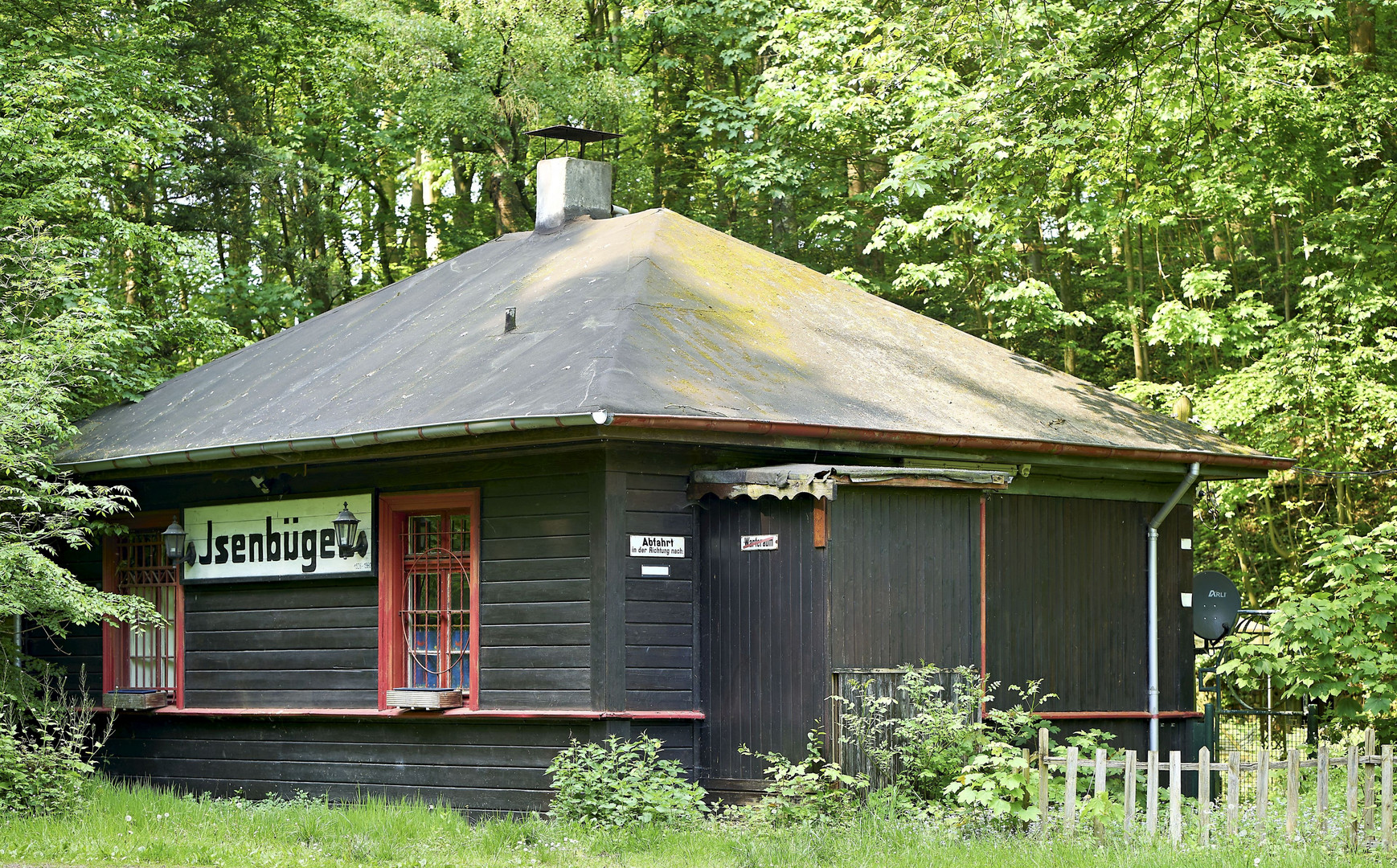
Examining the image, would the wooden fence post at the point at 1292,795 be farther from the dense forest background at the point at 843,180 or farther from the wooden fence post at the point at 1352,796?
the dense forest background at the point at 843,180

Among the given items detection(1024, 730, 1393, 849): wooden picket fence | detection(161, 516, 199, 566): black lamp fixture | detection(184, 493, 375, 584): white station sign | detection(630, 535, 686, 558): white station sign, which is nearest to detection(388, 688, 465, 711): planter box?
detection(184, 493, 375, 584): white station sign

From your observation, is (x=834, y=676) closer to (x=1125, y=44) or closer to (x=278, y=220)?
(x=1125, y=44)

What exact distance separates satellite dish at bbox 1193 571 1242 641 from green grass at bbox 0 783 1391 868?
5.02 metres

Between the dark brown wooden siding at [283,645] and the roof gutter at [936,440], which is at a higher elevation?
the roof gutter at [936,440]

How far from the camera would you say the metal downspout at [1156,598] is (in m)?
12.6

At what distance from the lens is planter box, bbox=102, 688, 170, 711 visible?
1296 cm

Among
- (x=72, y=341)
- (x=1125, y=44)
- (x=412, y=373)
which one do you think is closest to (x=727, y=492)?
(x=412, y=373)

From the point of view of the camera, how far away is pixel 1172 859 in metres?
7.73

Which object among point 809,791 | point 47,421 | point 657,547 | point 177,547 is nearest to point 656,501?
point 657,547

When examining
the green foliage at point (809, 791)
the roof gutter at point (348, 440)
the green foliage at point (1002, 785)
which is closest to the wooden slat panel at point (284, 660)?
the roof gutter at point (348, 440)

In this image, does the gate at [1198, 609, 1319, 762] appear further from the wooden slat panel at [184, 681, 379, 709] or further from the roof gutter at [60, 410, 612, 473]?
the wooden slat panel at [184, 681, 379, 709]

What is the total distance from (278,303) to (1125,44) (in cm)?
1614

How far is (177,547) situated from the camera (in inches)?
508

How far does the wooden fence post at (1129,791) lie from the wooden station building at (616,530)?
79.2 inches
